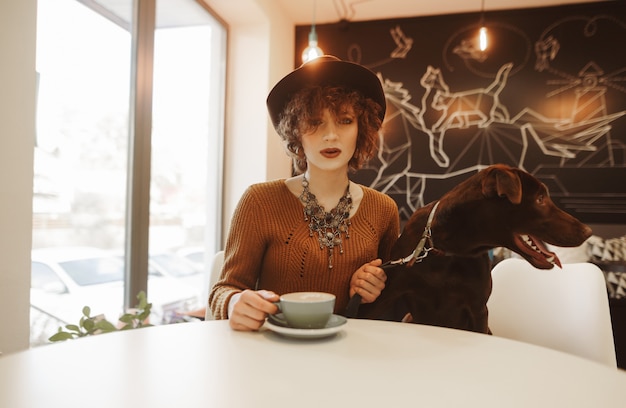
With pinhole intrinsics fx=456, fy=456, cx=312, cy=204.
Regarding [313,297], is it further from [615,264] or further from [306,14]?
[306,14]

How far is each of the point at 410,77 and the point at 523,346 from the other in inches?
119

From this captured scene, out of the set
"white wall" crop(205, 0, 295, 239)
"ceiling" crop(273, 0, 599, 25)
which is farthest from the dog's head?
"ceiling" crop(273, 0, 599, 25)

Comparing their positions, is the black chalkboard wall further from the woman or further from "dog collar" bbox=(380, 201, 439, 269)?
"dog collar" bbox=(380, 201, 439, 269)

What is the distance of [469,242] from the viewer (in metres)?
0.99

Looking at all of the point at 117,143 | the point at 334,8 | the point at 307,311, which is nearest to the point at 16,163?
the point at 117,143

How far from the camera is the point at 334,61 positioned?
120 cm

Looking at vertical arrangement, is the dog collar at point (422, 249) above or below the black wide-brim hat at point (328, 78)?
below

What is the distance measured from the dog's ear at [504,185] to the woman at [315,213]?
0.31 metres

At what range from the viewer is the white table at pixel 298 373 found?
1.71 ft

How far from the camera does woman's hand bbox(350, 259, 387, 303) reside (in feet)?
3.46

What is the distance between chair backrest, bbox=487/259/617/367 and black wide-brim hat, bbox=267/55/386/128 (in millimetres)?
669

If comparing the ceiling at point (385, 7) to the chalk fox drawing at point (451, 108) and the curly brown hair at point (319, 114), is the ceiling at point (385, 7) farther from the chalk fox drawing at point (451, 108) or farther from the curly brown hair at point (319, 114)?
the curly brown hair at point (319, 114)

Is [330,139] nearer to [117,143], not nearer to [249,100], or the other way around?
[117,143]

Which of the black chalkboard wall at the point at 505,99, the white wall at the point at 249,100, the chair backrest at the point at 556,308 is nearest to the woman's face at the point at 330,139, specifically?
the chair backrest at the point at 556,308
